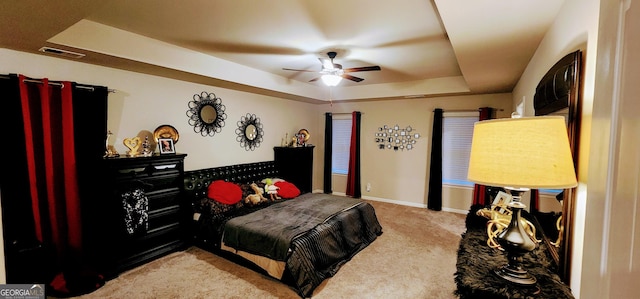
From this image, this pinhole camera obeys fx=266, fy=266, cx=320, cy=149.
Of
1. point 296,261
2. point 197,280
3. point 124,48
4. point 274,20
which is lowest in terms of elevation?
point 197,280

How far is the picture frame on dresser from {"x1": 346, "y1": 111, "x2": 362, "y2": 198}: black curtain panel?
3.66 meters

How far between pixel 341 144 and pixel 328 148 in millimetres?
327

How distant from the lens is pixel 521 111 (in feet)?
10.2

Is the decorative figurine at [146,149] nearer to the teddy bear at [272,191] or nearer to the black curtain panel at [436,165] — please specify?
the teddy bear at [272,191]

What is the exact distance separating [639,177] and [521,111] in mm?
3344

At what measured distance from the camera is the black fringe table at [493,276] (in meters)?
1.18

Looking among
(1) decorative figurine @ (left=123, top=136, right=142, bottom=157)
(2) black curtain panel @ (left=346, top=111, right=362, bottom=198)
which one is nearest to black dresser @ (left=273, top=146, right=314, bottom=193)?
(2) black curtain panel @ (left=346, top=111, right=362, bottom=198)

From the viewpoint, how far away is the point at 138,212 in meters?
2.95

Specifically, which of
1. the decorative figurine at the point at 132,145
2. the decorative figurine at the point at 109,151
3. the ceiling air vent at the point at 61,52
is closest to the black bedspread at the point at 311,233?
the decorative figurine at the point at 132,145

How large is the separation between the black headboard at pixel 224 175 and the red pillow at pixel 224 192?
0.65 ft

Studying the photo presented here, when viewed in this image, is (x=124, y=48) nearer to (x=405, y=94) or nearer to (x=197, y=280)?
(x=197, y=280)

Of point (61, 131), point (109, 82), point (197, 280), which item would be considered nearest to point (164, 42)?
point (109, 82)

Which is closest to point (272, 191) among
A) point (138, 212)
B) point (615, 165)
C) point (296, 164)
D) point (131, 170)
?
point (296, 164)

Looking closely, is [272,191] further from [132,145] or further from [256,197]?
[132,145]
